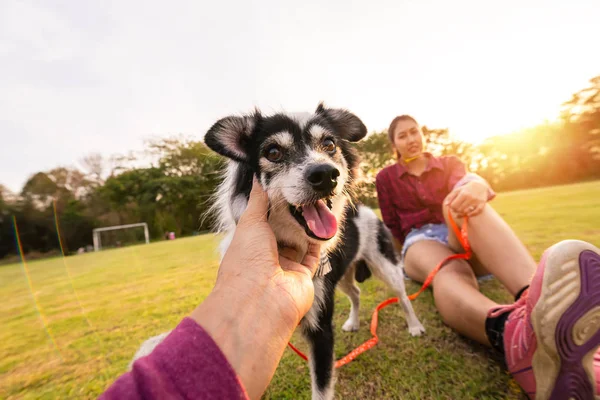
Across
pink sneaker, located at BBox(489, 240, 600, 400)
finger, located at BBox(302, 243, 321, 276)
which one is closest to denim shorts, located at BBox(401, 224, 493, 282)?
pink sneaker, located at BBox(489, 240, 600, 400)

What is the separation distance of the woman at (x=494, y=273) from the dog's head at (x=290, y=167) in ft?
3.53

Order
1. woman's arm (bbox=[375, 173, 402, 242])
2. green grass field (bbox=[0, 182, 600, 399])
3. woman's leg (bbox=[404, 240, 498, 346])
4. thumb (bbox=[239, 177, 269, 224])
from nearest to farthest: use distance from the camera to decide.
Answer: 1. thumb (bbox=[239, 177, 269, 224])
2. green grass field (bbox=[0, 182, 600, 399])
3. woman's leg (bbox=[404, 240, 498, 346])
4. woman's arm (bbox=[375, 173, 402, 242])

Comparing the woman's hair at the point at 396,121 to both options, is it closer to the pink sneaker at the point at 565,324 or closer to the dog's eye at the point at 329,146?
the dog's eye at the point at 329,146

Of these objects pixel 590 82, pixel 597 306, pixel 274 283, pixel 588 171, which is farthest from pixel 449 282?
pixel 590 82

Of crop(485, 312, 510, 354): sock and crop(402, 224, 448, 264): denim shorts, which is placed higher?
crop(402, 224, 448, 264): denim shorts

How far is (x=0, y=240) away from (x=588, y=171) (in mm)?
55342

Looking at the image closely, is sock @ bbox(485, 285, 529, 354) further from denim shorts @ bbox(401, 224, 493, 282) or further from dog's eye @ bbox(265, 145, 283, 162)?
dog's eye @ bbox(265, 145, 283, 162)

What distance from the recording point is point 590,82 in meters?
27.4

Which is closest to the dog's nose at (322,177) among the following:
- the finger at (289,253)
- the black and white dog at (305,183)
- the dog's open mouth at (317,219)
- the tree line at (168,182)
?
the black and white dog at (305,183)

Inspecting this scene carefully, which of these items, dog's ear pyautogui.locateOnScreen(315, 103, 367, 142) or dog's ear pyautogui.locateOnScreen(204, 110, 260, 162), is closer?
dog's ear pyautogui.locateOnScreen(204, 110, 260, 162)

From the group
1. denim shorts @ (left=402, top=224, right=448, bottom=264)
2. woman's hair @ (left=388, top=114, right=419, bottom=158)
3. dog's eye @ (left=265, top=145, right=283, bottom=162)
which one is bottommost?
denim shorts @ (left=402, top=224, right=448, bottom=264)

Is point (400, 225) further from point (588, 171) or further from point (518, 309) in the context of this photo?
point (588, 171)

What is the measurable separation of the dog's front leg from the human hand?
1.90ft

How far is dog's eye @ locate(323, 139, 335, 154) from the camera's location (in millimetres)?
2131
